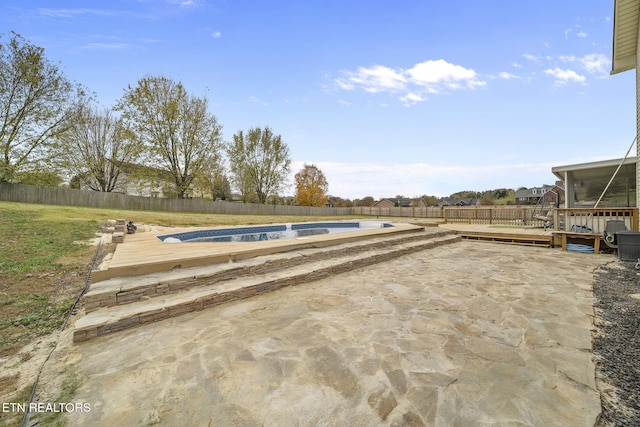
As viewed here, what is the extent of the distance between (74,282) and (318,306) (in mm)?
3514

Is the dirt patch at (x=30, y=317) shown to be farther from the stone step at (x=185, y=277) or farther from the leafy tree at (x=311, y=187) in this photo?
the leafy tree at (x=311, y=187)

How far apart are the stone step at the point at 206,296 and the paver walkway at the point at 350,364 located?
0.11 m

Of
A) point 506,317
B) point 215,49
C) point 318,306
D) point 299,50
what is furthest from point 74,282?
point 299,50

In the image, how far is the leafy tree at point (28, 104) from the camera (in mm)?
12844

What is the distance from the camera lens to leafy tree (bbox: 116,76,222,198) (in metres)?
16.7

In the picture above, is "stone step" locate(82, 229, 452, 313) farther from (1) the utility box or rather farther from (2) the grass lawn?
(1) the utility box

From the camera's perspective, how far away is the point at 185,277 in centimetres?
309

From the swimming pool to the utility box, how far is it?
213 inches

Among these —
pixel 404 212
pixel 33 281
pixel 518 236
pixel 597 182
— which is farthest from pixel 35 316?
pixel 404 212

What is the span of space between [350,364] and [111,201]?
20.5 metres

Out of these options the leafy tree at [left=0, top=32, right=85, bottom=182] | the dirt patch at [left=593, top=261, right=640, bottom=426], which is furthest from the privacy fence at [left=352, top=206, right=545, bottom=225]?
the leafy tree at [left=0, top=32, right=85, bottom=182]

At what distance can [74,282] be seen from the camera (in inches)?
138

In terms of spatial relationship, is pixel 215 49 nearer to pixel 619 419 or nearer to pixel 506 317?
pixel 506 317

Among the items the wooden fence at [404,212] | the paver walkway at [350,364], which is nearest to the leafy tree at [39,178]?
the paver walkway at [350,364]
